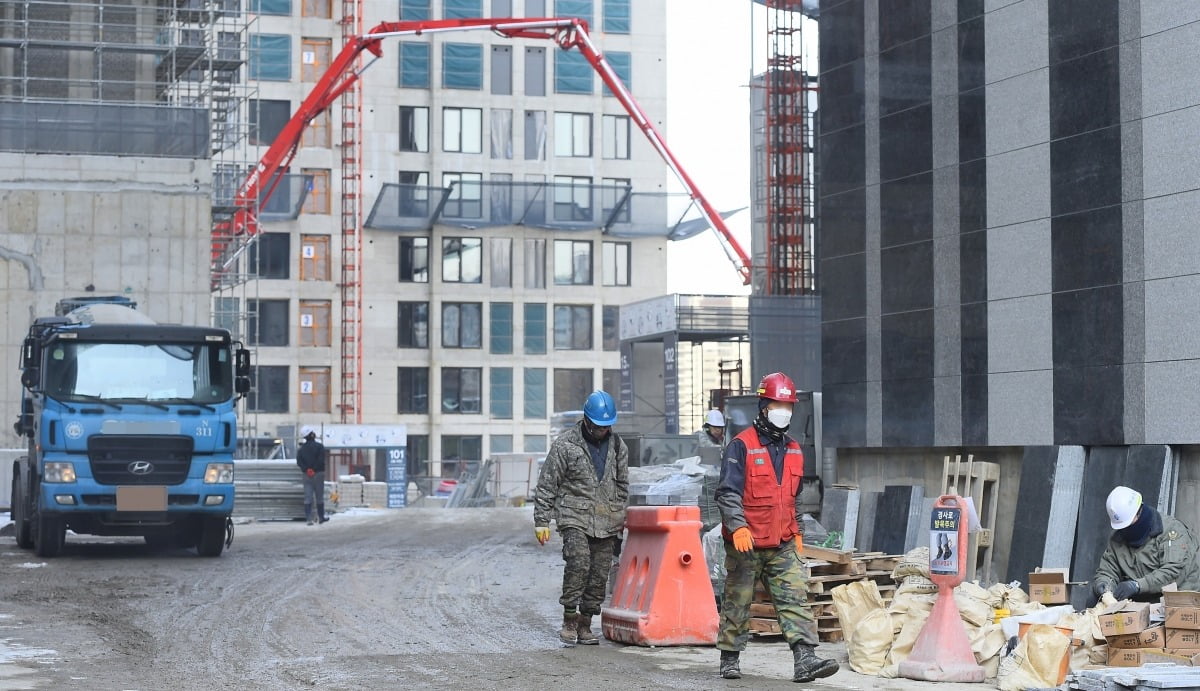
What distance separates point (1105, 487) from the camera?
50.2ft

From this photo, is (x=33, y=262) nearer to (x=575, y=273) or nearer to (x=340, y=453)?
(x=340, y=453)

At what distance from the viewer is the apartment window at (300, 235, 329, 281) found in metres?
71.4

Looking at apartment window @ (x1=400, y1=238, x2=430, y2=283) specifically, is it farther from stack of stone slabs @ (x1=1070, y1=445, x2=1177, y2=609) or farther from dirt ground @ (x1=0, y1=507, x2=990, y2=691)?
stack of stone slabs @ (x1=1070, y1=445, x2=1177, y2=609)

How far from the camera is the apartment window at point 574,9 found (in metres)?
72.9

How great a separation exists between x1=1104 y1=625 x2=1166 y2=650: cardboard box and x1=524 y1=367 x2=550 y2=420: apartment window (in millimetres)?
62523

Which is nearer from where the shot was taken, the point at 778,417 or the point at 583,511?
the point at 778,417

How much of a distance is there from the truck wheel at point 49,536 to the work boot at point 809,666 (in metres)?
14.0

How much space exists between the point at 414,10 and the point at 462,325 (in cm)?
1340

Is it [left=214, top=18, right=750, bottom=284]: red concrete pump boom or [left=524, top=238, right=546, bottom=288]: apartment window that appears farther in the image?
[left=524, top=238, right=546, bottom=288]: apartment window

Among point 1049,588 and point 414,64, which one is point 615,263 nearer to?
point 414,64

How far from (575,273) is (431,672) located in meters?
63.1

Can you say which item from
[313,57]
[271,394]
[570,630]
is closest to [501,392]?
[271,394]

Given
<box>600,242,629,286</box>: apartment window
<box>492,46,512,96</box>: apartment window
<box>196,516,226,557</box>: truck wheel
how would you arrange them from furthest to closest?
<box>600,242,629,286</box>: apartment window, <box>492,46,512,96</box>: apartment window, <box>196,516,226,557</box>: truck wheel

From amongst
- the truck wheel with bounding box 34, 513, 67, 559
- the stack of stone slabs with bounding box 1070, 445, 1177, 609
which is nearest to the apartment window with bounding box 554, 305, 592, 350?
the truck wheel with bounding box 34, 513, 67, 559
